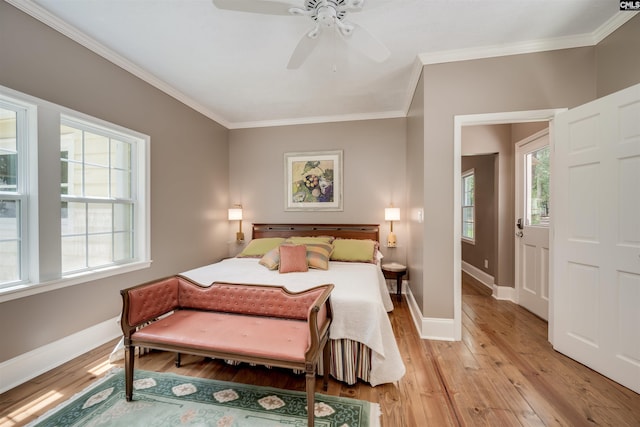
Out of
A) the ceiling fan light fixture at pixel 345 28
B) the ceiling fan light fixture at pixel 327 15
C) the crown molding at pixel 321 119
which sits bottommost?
the ceiling fan light fixture at pixel 345 28

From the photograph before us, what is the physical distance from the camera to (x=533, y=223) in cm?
328

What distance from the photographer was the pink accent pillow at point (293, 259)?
2.77 m

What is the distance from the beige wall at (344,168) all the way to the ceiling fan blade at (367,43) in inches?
82.7

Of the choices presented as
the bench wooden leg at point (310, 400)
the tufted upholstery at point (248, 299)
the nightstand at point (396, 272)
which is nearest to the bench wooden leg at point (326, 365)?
the tufted upholstery at point (248, 299)

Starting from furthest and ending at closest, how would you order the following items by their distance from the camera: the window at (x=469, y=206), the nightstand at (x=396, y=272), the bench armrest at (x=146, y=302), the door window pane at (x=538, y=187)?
the window at (x=469, y=206) → the nightstand at (x=396, y=272) → the door window pane at (x=538, y=187) → the bench armrest at (x=146, y=302)

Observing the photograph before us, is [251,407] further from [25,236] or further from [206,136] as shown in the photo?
[206,136]

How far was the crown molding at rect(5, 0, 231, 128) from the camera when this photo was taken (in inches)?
75.5

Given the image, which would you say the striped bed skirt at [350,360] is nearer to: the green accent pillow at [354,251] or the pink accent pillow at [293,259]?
the pink accent pillow at [293,259]

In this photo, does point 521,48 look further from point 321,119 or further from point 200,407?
point 200,407

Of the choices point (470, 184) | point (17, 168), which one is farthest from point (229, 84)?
point (470, 184)

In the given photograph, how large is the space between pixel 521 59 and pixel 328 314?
9.55ft

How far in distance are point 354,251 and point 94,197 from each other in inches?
116

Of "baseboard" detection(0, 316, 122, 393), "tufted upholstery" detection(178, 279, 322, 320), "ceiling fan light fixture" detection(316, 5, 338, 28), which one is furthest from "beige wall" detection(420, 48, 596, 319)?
"baseboard" detection(0, 316, 122, 393)

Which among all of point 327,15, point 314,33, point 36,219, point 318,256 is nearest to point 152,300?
point 36,219
